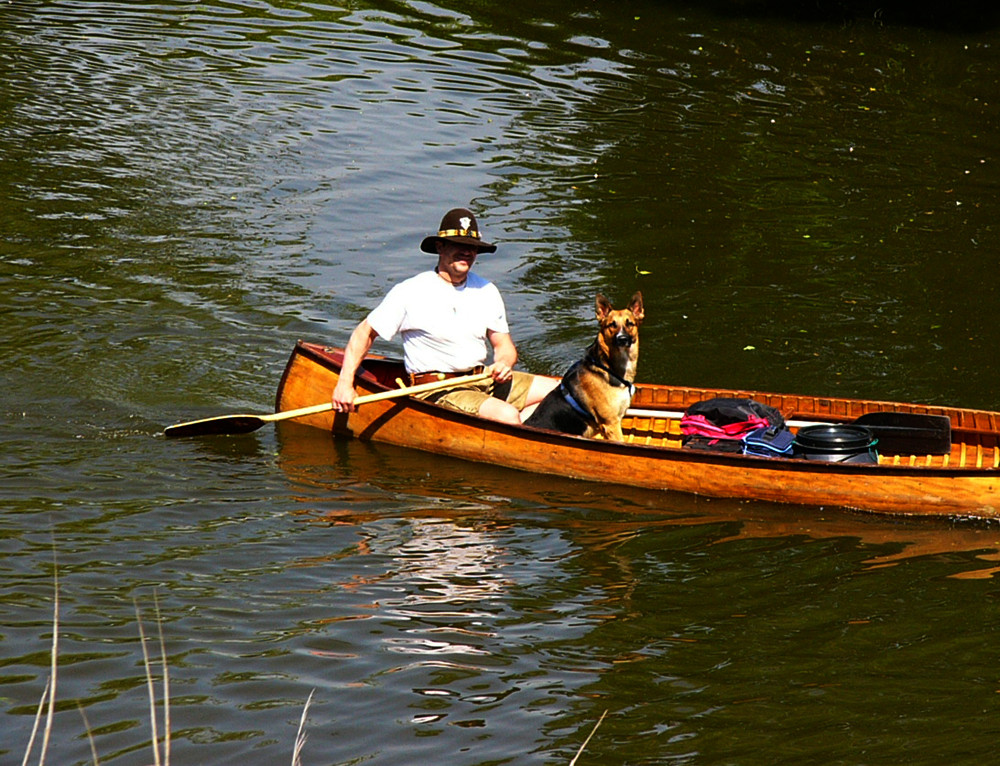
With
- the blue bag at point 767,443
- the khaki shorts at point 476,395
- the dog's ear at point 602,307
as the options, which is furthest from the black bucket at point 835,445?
the khaki shorts at point 476,395

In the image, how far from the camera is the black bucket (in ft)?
31.1

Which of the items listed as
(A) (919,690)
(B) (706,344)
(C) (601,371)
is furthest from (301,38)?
(A) (919,690)

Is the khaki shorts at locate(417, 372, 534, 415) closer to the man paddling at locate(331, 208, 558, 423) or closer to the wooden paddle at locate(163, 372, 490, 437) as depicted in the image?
the man paddling at locate(331, 208, 558, 423)

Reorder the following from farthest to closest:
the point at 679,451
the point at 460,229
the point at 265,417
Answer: the point at 265,417 < the point at 460,229 < the point at 679,451

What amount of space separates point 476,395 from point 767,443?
2252 mm

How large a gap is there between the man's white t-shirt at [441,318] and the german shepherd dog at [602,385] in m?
0.71

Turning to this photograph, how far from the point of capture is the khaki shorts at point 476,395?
1030cm

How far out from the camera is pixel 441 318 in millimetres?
9984

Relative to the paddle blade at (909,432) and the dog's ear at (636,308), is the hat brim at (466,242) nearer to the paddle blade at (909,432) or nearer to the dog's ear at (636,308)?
the dog's ear at (636,308)

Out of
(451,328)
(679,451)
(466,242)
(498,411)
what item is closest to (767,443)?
(679,451)

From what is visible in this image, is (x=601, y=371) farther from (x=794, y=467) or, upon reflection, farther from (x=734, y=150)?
(x=734, y=150)

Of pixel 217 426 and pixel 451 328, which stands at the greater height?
pixel 451 328

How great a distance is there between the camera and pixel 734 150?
1884 cm

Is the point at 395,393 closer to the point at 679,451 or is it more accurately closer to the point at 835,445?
the point at 679,451
